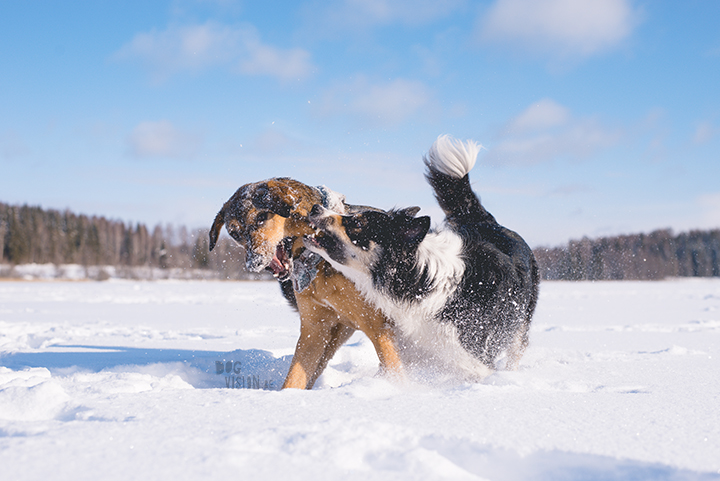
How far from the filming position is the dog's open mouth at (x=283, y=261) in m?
2.98

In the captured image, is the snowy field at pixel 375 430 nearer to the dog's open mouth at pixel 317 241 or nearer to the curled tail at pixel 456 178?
the dog's open mouth at pixel 317 241

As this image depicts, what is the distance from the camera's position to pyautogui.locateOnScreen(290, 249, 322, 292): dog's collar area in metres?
3.01

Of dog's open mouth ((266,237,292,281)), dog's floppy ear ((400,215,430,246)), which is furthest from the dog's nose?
dog's floppy ear ((400,215,430,246))

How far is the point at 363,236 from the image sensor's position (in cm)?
303

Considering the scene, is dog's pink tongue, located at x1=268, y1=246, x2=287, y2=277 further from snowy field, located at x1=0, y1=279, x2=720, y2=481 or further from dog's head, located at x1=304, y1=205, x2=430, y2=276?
snowy field, located at x1=0, y1=279, x2=720, y2=481

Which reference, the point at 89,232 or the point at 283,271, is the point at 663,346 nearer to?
the point at 283,271

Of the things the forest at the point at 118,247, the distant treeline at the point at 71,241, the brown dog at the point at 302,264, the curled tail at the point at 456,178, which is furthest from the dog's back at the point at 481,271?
the distant treeline at the point at 71,241

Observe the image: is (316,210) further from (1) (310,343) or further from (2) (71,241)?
(2) (71,241)

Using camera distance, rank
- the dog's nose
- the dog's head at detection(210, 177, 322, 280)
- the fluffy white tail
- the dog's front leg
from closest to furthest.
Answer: the dog's head at detection(210, 177, 322, 280), the dog's nose, the dog's front leg, the fluffy white tail

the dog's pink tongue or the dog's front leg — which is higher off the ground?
the dog's pink tongue

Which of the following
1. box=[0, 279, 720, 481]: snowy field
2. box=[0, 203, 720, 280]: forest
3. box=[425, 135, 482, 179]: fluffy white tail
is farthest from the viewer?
box=[0, 203, 720, 280]: forest

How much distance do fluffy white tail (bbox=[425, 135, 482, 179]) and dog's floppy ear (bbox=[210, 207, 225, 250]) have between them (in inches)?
86.8

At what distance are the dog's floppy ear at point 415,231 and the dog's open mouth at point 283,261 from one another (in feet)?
2.41

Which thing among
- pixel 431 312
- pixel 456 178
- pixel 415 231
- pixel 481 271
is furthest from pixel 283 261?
pixel 456 178
